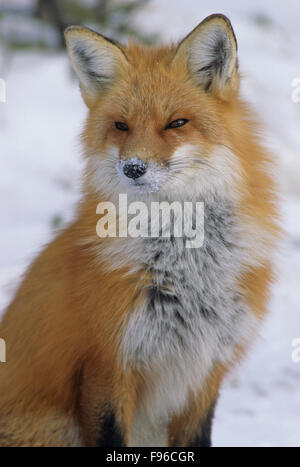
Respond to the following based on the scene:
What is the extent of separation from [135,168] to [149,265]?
16.2 inches

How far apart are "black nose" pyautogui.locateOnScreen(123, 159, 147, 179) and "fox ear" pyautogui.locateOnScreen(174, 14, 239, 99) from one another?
458 mm

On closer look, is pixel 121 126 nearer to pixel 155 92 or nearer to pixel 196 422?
pixel 155 92

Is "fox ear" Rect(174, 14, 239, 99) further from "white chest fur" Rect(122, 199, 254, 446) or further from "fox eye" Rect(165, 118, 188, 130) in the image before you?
"white chest fur" Rect(122, 199, 254, 446)

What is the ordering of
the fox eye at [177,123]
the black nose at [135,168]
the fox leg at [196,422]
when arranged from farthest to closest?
the fox leg at [196,422]
the fox eye at [177,123]
the black nose at [135,168]

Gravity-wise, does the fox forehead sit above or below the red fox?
above

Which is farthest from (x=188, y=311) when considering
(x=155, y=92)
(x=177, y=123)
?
(x=155, y=92)

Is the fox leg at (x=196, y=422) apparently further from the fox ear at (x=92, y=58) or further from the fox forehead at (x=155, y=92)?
the fox ear at (x=92, y=58)

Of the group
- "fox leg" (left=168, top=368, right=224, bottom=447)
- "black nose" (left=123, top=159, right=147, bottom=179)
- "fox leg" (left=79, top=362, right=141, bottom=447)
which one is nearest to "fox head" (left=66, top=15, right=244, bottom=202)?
"black nose" (left=123, top=159, right=147, bottom=179)

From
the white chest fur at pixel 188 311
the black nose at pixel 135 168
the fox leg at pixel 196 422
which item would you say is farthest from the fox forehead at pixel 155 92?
the fox leg at pixel 196 422

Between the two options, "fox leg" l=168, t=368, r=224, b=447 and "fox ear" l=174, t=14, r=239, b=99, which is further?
"fox leg" l=168, t=368, r=224, b=447

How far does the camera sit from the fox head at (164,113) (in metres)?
2.22

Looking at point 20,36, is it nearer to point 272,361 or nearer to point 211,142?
point 272,361

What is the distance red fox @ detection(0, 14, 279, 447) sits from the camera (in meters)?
2.30
